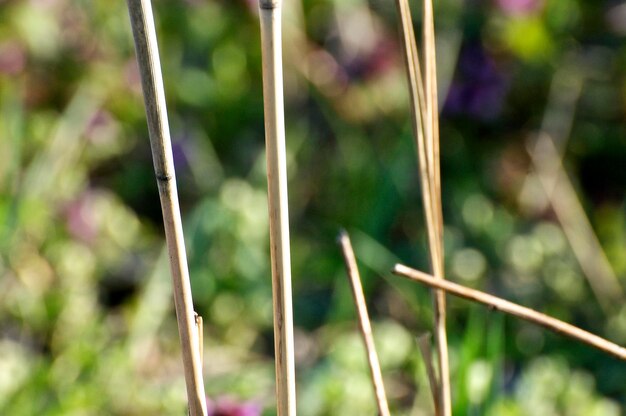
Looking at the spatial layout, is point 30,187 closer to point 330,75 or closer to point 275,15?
point 330,75

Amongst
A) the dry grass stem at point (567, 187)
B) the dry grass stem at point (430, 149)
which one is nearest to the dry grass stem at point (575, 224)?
the dry grass stem at point (567, 187)

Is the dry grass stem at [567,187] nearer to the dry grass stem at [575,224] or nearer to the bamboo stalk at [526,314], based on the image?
the dry grass stem at [575,224]

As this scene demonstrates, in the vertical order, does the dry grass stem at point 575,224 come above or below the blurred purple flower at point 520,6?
below


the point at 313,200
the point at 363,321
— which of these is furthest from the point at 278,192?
the point at 313,200

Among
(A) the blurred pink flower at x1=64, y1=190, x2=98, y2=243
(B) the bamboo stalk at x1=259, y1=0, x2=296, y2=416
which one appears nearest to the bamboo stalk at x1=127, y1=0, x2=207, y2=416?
(B) the bamboo stalk at x1=259, y1=0, x2=296, y2=416

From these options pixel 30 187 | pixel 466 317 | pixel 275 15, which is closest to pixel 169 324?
pixel 30 187

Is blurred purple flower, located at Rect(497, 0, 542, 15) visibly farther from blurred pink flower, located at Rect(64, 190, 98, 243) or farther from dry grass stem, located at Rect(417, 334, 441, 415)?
dry grass stem, located at Rect(417, 334, 441, 415)

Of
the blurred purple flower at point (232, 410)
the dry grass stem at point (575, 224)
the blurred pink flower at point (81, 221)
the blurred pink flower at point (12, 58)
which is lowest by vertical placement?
the dry grass stem at point (575, 224)

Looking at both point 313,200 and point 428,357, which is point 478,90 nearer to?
point 313,200
